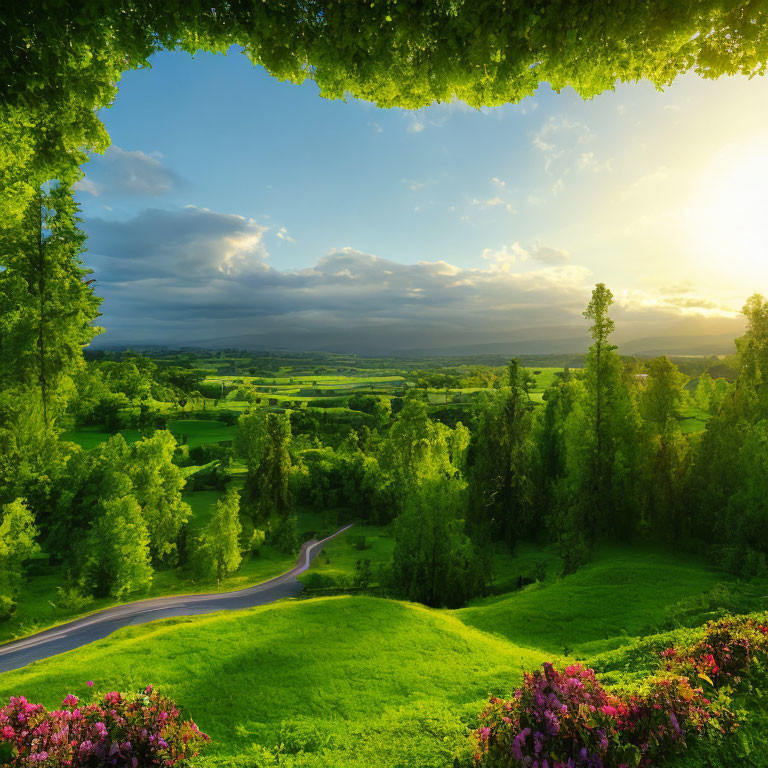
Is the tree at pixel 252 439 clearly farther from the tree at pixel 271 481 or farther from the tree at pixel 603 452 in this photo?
the tree at pixel 603 452

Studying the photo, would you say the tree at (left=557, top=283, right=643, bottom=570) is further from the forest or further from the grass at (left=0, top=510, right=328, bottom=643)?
the grass at (left=0, top=510, right=328, bottom=643)

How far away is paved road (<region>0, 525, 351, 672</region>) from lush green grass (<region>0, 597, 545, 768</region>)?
13.5 meters

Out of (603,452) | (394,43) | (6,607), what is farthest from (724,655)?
(6,607)

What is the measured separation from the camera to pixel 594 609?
13.8 m

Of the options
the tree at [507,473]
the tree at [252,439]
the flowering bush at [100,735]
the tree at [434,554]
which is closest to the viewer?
the flowering bush at [100,735]

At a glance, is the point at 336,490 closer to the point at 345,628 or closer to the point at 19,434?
the point at 19,434

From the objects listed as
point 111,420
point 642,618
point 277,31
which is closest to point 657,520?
point 642,618

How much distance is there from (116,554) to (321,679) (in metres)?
26.8

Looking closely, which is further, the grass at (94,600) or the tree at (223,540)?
the tree at (223,540)

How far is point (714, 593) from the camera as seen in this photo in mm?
11383

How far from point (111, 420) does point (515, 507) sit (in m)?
60.0

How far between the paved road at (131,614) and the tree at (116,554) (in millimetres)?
1885

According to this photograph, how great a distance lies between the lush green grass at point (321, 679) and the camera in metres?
5.91

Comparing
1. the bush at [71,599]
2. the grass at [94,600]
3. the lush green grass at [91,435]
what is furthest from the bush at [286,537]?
the lush green grass at [91,435]
